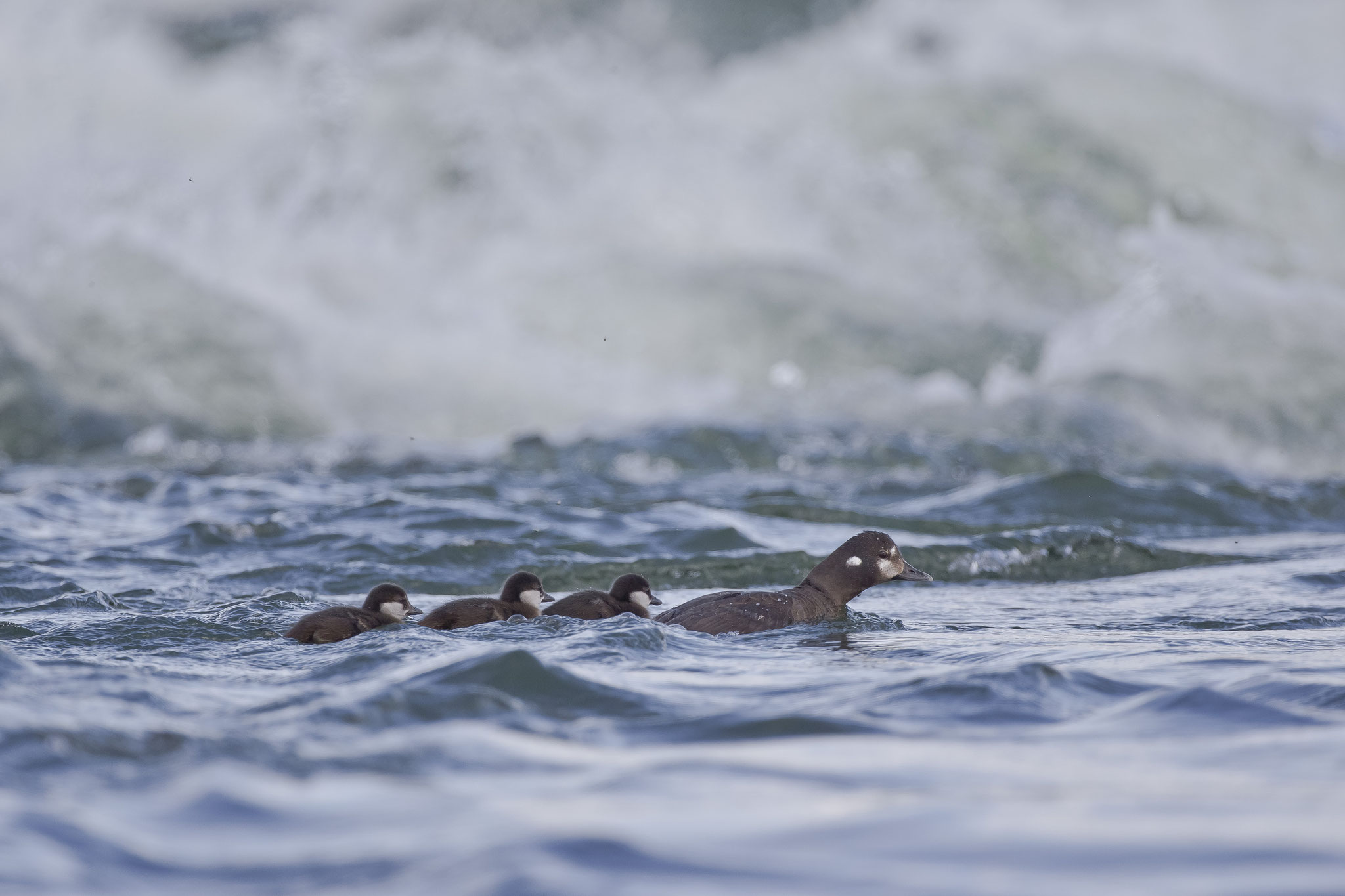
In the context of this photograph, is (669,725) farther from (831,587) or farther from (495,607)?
(831,587)

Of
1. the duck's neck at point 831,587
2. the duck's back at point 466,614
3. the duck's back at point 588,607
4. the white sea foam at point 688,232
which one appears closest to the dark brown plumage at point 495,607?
the duck's back at point 466,614

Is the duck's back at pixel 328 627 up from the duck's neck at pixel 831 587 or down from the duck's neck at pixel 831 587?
down

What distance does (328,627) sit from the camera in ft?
20.2

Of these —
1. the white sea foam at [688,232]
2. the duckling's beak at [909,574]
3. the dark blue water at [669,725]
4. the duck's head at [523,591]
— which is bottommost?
the dark blue water at [669,725]

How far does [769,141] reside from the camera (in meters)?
20.6

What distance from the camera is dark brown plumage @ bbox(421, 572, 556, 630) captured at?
21.3 ft

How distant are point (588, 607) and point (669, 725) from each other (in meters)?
1.93

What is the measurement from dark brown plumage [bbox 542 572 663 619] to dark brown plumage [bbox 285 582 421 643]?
621 mm

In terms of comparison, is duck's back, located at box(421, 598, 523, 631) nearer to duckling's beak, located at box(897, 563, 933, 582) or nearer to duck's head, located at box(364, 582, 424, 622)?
duck's head, located at box(364, 582, 424, 622)

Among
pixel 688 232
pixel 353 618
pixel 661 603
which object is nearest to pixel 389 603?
pixel 353 618

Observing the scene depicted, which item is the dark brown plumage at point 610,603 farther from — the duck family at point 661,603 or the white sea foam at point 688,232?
the white sea foam at point 688,232

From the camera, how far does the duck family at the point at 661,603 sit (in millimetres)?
6277

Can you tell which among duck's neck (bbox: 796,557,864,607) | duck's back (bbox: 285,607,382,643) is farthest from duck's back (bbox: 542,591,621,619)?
duck's neck (bbox: 796,557,864,607)

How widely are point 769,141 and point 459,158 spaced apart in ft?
13.2
